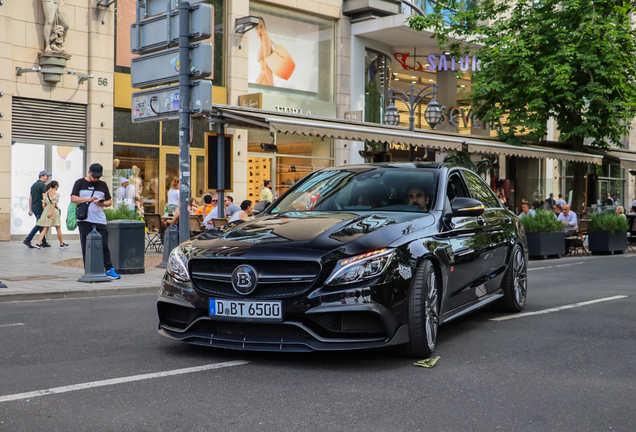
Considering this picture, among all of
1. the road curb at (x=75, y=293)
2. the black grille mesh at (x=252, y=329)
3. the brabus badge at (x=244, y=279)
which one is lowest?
the road curb at (x=75, y=293)

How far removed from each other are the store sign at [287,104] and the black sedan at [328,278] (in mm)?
17616

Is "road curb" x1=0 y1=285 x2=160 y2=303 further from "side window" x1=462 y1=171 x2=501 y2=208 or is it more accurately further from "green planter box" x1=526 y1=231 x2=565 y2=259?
"green planter box" x1=526 y1=231 x2=565 y2=259

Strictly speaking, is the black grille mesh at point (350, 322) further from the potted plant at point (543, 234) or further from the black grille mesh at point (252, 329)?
the potted plant at point (543, 234)

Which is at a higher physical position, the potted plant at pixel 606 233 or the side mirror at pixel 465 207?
the side mirror at pixel 465 207

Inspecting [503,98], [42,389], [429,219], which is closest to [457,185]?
[429,219]

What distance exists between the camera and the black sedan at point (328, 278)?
15.5 ft

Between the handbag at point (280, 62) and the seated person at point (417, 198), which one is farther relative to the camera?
the handbag at point (280, 62)

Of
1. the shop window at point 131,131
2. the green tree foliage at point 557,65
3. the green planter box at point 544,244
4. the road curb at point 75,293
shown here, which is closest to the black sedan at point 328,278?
the road curb at point 75,293

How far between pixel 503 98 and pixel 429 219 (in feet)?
62.0

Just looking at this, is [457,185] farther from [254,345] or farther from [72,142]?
[72,142]

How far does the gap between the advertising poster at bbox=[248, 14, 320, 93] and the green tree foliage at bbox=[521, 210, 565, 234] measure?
11.1 m

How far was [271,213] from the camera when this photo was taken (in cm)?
628

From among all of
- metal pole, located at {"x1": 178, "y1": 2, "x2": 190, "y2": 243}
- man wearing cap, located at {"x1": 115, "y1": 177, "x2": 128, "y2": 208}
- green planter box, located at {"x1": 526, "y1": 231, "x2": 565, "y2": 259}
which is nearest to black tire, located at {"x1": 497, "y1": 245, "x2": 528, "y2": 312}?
metal pole, located at {"x1": 178, "y1": 2, "x2": 190, "y2": 243}

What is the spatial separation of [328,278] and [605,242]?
1692 centimetres
